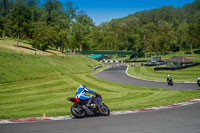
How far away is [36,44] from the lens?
86.5m

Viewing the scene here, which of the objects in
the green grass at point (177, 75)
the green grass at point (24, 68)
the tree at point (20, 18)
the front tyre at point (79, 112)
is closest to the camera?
the front tyre at point (79, 112)

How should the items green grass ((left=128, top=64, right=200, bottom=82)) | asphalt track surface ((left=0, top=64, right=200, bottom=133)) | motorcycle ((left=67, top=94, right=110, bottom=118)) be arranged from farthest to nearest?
green grass ((left=128, top=64, right=200, bottom=82)) < motorcycle ((left=67, top=94, right=110, bottom=118)) < asphalt track surface ((left=0, top=64, right=200, bottom=133))

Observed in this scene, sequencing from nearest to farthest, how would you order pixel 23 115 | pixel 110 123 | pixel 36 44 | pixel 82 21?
pixel 110 123
pixel 23 115
pixel 36 44
pixel 82 21

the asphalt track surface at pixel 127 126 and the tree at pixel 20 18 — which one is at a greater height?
the tree at pixel 20 18

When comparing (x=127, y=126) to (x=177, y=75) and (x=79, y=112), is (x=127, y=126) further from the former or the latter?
(x=177, y=75)

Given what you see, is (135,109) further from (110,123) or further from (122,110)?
(110,123)

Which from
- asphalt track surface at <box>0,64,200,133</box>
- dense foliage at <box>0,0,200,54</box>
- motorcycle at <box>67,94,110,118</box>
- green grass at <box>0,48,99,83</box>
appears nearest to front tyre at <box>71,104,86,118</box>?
motorcycle at <box>67,94,110,118</box>

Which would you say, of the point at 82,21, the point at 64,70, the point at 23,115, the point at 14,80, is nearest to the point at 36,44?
the point at 64,70

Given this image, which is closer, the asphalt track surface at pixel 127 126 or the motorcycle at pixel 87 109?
the asphalt track surface at pixel 127 126

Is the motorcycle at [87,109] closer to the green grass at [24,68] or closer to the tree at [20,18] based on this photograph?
the green grass at [24,68]

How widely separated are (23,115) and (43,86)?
22.5 meters

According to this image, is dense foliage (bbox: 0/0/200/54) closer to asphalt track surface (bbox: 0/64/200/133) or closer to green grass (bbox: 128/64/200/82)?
green grass (bbox: 128/64/200/82)

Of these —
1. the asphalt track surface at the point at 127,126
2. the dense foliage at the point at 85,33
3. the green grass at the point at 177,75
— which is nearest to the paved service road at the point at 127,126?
the asphalt track surface at the point at 127,126

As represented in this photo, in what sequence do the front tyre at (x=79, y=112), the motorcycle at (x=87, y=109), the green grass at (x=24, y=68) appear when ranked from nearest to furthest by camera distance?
1. the front tyre at (x=79, y=112)
2. the motorcycle at (x=87, y=109)
3. the green grass at (x=24, y=68)
